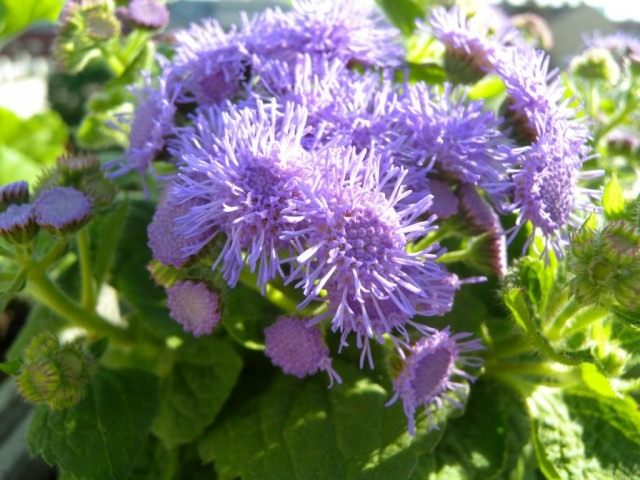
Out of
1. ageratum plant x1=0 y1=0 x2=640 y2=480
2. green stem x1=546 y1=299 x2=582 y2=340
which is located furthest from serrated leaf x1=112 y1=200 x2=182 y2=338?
green stem x1=546 y1=299 x2=582 y2=340

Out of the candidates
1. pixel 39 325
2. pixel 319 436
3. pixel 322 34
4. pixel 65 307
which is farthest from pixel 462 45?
pixel 39 325

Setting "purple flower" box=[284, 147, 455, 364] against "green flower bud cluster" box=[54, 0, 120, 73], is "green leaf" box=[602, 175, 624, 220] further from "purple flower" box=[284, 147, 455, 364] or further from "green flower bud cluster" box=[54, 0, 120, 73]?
"green flower bud cluster" box=[54, 0, 120, 73]

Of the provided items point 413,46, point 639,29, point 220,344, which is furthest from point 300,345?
point 639,29

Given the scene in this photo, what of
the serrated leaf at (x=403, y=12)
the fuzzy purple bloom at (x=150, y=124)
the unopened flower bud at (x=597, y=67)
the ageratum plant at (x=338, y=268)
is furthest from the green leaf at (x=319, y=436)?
the unopened flower bud at (x=597, y=67)

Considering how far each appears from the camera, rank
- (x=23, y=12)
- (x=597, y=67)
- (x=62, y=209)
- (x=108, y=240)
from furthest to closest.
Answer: (x=23, y=12) → (x=597, y=67) → (x=108, y=240) → (x=62, y=209)

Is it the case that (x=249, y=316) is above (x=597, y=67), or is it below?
below

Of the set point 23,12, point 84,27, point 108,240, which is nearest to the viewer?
point 108,240

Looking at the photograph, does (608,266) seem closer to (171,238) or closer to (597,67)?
(171,238)

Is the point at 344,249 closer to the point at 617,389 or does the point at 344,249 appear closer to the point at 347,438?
the point at 347,438
